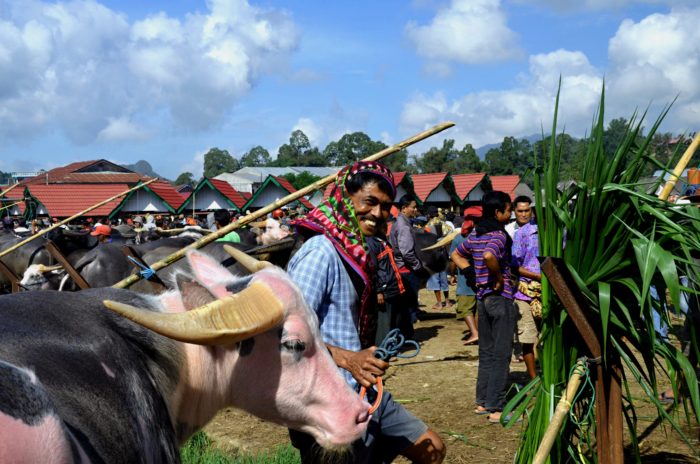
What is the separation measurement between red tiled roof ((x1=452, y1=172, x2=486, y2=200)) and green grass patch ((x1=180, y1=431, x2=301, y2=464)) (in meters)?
26.9

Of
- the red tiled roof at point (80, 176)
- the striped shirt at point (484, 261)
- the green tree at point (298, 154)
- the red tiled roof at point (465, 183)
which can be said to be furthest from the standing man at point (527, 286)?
the green tree at point (298, 154)

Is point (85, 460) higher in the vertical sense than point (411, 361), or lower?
higher

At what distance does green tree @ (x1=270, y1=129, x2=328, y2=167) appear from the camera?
10726 centimetres

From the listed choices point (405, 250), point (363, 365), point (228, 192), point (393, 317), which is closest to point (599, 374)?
point (363, 365)

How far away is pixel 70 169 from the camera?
82.5 meters

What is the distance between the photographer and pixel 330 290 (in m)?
3.08

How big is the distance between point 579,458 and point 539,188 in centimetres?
143

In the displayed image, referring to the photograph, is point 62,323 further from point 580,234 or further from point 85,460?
point 580,234

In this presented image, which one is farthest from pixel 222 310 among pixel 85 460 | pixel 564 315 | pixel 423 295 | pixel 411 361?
pixel 423 295

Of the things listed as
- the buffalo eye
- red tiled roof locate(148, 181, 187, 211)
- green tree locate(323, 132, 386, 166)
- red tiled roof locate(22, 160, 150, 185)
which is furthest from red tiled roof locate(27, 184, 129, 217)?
green tree locate(323, 132, 386, 166)

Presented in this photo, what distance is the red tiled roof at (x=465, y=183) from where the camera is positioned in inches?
1257

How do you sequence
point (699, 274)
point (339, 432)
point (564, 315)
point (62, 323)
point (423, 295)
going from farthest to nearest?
point (423, 295)
point (564, 315)
point (699, 274)
point (339, 432)
point (62, 323)

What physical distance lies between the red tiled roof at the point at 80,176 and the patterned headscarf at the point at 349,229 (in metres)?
51.5

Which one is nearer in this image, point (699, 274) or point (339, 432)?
point (339, 432)
